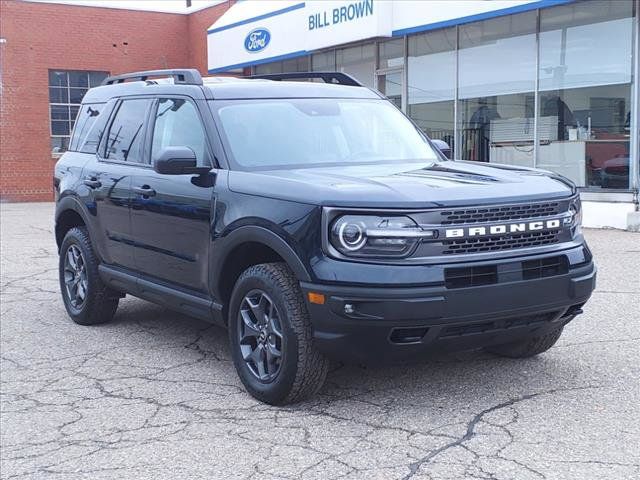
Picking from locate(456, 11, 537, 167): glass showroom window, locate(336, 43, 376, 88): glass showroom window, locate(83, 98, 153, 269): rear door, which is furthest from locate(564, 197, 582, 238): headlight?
locate(336, 43, 376, 88): glass showroom window

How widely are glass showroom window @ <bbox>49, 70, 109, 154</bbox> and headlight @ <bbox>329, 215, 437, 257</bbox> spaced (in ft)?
74.5

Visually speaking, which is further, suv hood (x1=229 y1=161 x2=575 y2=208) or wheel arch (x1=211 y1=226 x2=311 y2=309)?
wheel arch (x1=211 y1=226 x2=311 y2=309)

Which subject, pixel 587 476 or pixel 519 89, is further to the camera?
pixel 519 89

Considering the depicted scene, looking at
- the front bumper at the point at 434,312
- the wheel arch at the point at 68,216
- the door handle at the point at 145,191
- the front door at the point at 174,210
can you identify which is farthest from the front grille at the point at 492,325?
the wheel arch at the point at 68,216

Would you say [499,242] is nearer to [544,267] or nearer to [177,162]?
[544,267]

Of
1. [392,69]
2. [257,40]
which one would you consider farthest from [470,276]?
[257,40]

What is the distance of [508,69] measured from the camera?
1555 cm

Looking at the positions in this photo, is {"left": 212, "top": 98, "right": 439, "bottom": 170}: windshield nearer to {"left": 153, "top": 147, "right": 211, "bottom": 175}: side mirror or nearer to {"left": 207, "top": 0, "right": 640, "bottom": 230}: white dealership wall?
{"left": 153, "top": 147, "right": 211, "bottom": 175}: side mirror

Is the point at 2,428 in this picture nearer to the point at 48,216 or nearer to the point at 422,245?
the point at 422,245

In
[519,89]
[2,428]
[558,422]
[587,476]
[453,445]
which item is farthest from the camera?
[519,89]

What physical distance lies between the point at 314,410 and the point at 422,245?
1.17 metres

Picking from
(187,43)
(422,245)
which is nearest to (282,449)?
(422,245)

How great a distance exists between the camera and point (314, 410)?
484cm

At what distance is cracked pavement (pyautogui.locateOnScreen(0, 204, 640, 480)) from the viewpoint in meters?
4.04
